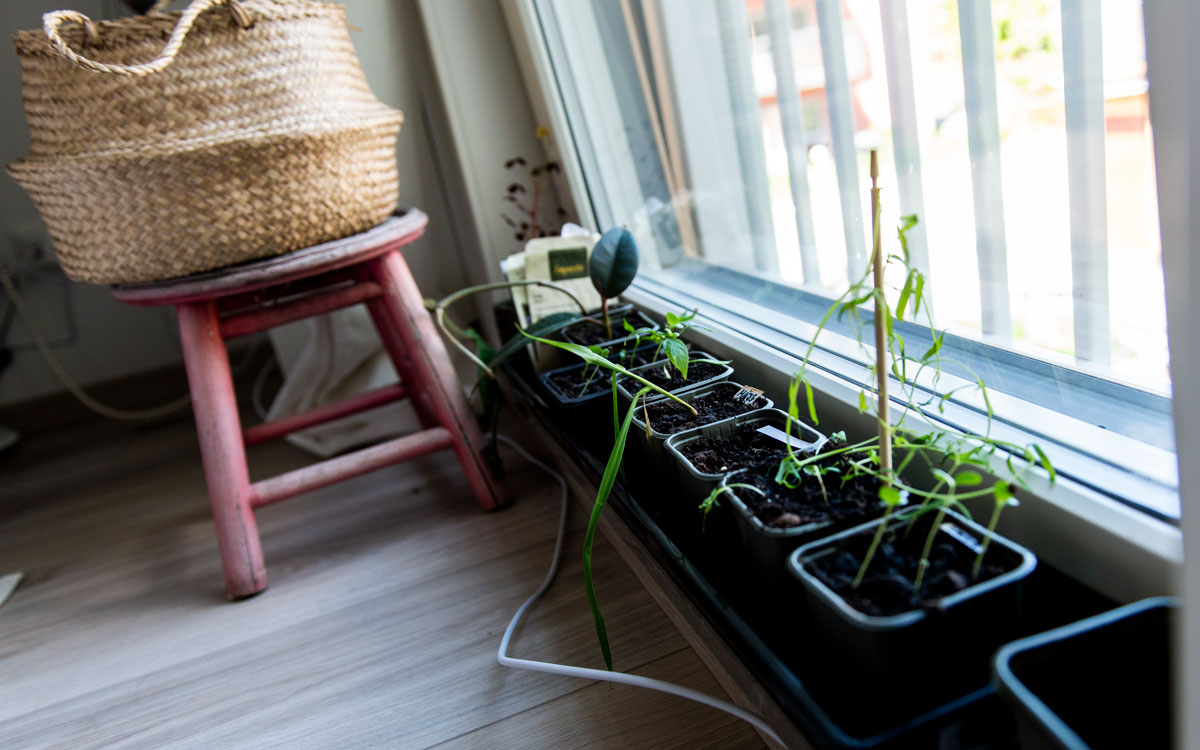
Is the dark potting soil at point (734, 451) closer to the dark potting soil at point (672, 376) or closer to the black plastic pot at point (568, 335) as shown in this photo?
the dark potting soil at point (672, 376)

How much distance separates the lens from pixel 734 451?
2.12 feet

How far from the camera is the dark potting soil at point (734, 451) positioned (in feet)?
2.03

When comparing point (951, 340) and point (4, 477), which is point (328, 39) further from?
point (4, 477)

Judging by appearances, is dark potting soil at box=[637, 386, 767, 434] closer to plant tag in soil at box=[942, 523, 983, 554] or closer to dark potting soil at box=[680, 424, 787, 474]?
dark potting soil at box=[680, 424, 787, 474]

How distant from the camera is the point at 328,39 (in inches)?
38.0

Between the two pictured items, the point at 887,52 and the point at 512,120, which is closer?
the point at 887,52

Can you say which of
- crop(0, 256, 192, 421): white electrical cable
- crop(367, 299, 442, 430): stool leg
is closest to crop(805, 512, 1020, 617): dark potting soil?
crop(367, 299, 442, 430): stool leg

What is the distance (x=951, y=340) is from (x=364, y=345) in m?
1.10

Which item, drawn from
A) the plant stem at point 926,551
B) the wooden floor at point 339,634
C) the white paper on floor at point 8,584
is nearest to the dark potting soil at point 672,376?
the wooden floor at point 339,634

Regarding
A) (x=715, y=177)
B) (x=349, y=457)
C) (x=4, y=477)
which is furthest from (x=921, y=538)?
(x=4, y=477)

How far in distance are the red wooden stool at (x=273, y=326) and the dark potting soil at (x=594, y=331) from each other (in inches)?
7.2

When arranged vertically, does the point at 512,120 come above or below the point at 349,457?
above

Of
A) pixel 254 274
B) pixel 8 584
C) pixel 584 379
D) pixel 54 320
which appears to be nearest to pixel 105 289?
pixel 54 320

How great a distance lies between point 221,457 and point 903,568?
790mm
